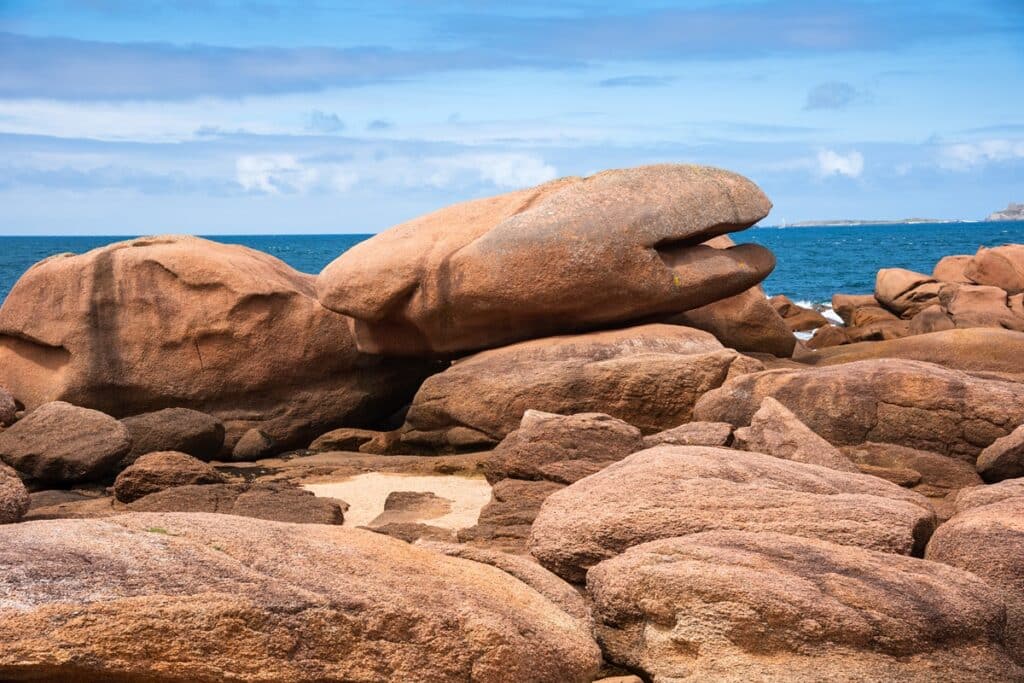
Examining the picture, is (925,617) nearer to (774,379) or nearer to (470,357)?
(774,379)

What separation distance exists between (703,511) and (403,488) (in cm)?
542

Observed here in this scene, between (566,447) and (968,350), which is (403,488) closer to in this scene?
(566,447)

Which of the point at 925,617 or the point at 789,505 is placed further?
the point at 789,505

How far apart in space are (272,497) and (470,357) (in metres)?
4.78

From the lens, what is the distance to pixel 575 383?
45.4 feet

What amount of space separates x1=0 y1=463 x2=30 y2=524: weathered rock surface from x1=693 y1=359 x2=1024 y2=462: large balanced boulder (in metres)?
6.25

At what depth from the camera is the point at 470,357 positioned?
51.1 ft

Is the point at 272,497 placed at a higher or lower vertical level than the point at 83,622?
lower

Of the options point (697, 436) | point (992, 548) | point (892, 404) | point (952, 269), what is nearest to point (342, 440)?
point (697, 436)

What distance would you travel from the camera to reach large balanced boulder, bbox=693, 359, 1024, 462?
10836 millimetres

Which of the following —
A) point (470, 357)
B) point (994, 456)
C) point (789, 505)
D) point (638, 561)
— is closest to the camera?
point (638, 561)

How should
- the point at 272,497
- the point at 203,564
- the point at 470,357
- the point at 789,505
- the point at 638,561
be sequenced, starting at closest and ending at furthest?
1. the point at 203,564
2. the point at 638,561
3. the point at 789,505
4. the point at 272,497
5. the point at 470,357

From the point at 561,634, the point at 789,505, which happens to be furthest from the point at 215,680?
the point at 789,505

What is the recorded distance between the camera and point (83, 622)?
5.13 m
